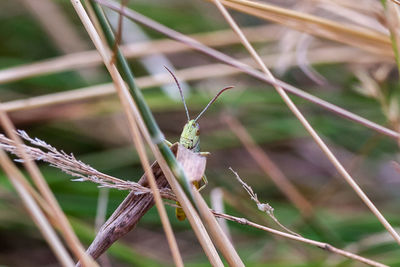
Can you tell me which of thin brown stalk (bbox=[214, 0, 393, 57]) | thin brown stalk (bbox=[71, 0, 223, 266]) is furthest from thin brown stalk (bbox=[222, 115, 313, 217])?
thin brown stalk (bbox=[71, 0, 223, 266])

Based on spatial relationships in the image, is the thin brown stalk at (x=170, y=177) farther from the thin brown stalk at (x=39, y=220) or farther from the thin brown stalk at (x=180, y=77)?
the thin brown stalk at (x=180, y=77)

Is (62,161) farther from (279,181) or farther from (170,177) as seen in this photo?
(279,181)

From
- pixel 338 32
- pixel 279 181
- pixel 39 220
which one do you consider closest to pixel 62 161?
pixel 39 220

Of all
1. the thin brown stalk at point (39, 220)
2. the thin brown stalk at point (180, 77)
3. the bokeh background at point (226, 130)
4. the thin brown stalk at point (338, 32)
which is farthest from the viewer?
the bokeh background at point (226, 130)

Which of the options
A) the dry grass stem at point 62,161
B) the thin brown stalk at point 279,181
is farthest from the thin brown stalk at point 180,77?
the dry grass stem at point 62,161

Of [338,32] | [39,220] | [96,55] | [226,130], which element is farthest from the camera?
[226,130]

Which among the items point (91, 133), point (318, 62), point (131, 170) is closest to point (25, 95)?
point (91, 133)

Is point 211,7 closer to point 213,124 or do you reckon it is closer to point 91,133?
point 213,124

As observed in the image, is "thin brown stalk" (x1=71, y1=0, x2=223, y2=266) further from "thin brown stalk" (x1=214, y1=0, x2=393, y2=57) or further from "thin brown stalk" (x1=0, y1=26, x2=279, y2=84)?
"thin brown stalk" (x1=0, y1=26, x2=279, y2=84)
